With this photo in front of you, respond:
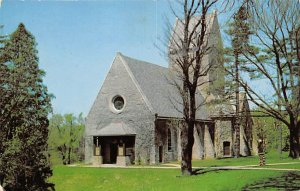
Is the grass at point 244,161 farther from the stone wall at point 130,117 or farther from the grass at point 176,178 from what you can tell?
the stone wall at point 130,117

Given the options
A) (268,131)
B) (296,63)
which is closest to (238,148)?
(268,131)

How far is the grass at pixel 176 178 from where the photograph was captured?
4.81 metres

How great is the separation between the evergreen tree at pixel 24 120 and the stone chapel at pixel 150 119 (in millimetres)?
840

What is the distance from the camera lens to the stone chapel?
17.8 ft

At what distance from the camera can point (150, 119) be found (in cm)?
839

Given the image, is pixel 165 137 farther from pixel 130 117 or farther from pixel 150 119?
pixel 130 117

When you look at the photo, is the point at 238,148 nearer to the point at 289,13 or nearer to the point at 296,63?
the point at 296,63

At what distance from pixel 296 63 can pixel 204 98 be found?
1330 millimetres

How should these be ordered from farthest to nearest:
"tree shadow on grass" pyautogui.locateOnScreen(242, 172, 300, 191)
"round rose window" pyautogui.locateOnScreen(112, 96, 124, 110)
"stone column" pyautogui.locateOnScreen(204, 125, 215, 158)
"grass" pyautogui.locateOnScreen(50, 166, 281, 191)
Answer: "round rose window" pyautogui.locateOnScreen(112, 96, 124, 110)
"stone column" pyautogui.locateOnScreen(204, 125, 215, 158)
"grass" pyautogui.locateOnScreen(50, 166, 281, 191)
"tree shadow on grass" pyautogui.locateOnScreen(242, 172, 300, 191)

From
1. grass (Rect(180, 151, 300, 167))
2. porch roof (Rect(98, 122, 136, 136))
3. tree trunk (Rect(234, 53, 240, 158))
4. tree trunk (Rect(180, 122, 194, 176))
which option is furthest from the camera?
porch roof (Rect(98, 122, 136, 136))

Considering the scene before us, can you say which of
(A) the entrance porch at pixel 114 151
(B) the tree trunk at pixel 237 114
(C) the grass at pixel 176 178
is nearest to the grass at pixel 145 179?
(C) the grass at pixel 176 178

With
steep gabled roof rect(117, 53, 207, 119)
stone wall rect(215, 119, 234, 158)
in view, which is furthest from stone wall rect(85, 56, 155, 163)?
stone wall rect(215, 119, 234, 158)

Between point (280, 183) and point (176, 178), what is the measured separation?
1.22 metres

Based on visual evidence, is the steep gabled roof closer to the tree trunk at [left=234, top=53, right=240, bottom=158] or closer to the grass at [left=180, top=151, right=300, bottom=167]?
the tree trunk at [left=234, top=53, right=240, bottom=158]
